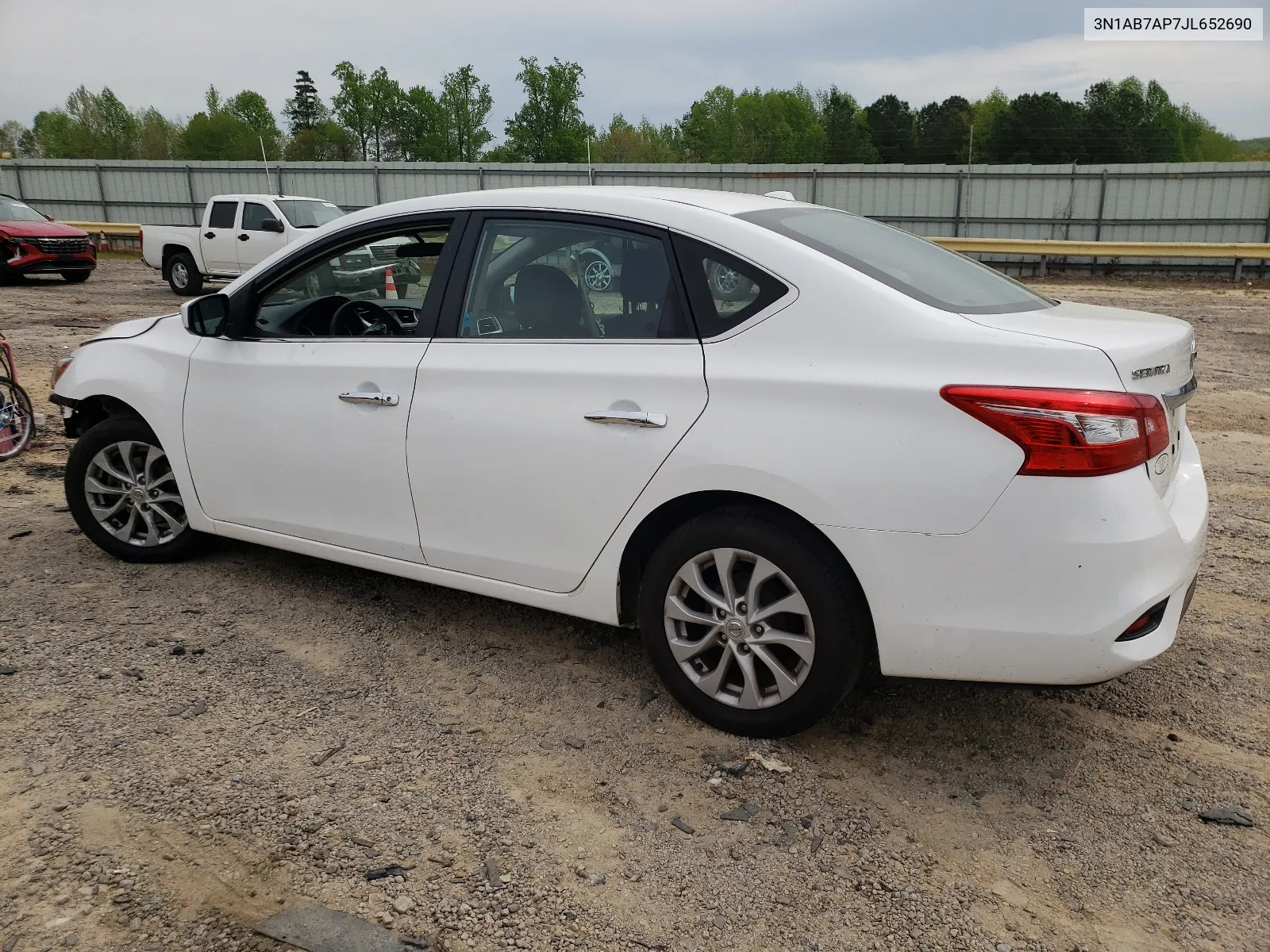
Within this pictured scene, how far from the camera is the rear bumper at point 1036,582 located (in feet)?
8.38

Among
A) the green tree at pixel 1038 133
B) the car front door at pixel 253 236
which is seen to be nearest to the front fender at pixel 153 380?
the car front door at pixel 253 236

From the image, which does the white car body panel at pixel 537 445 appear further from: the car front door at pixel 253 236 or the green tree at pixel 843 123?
the green tree at pixel 843 123

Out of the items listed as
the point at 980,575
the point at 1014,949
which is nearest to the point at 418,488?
the point at 980,575

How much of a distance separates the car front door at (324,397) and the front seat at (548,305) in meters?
0.36

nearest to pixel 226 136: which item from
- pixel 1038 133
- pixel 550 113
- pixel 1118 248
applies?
pixel 550 113

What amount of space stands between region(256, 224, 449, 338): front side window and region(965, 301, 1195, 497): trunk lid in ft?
7.33

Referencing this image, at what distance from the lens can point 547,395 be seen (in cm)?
327

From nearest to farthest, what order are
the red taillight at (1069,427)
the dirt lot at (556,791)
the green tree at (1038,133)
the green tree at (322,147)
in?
1. the dirt lot at (556,791)
2. the red taillight at (1069,427)
3. the green tree at (1038,133)
4. the green tree at (322,147)

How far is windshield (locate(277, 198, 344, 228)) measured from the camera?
1686cm

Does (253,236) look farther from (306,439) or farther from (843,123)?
(843,123)

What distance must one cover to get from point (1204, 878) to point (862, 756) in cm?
96

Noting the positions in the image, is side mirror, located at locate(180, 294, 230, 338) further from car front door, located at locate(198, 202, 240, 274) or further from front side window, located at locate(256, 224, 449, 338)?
car front door, located at locate(198, 202, 240, 274)

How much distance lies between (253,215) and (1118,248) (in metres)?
17.5

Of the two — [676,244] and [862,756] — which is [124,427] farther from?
[862,756]
